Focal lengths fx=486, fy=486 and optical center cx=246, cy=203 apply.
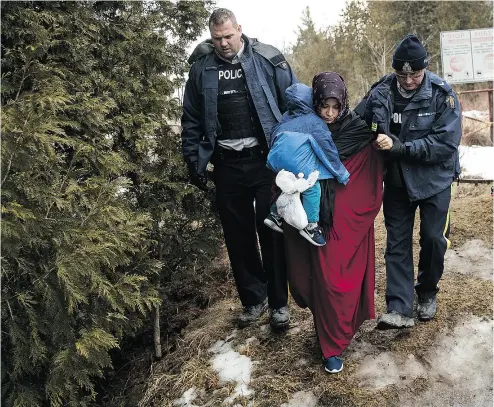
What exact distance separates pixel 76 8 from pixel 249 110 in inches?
58.2

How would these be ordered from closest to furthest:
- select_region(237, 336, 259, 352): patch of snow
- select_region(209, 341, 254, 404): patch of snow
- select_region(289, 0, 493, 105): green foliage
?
select_region(209, 341, 254, 404): patch of snow, select_region(237, 336, 259, 352): patch of snow, select_region(289, 0, 493, 105): green foliage

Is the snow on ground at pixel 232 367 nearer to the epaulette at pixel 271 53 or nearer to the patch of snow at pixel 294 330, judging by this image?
the patch of snow at pixel 294 330

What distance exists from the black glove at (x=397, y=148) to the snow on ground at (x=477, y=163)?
4776 mm

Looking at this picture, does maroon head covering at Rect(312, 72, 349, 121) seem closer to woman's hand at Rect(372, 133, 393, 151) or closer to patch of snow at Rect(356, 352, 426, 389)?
woman's hand at Rect(372, 133, 393, 151)

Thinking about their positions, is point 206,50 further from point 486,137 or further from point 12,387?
point 486,137

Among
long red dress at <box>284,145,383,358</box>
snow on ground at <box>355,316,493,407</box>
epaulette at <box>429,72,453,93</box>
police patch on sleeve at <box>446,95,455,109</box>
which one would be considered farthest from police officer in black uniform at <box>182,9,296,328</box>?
police patch on sleeve at <box>446,95,455,109</box>

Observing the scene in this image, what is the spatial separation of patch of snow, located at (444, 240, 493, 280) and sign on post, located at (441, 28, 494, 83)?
8934mm

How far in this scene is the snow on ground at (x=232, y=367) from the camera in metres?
3.31

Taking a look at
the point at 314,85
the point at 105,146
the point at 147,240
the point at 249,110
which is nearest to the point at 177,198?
the point at 147,240

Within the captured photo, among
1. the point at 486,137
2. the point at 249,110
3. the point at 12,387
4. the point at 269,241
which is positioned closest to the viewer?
the point at 12,387

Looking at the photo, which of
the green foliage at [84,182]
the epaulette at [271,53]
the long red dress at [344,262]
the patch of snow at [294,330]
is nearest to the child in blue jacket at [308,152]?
the long red dress at [344,262]

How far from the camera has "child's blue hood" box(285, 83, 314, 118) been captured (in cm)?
301

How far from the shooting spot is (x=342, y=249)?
10.1ft

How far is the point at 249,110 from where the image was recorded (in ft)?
11.5
